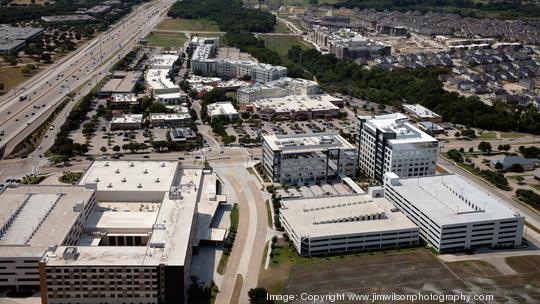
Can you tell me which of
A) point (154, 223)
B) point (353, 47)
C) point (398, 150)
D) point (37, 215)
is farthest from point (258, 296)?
point (353, 47)

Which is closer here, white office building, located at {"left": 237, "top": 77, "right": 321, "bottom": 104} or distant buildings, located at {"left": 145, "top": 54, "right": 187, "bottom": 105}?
distant buildings, located at {"left": 145, "top": 54, "right": 187, "bottom": 105}

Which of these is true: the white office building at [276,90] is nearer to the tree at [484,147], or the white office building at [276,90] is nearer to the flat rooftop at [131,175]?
the tree at [484,147]

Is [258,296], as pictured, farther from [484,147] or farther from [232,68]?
[232,68]

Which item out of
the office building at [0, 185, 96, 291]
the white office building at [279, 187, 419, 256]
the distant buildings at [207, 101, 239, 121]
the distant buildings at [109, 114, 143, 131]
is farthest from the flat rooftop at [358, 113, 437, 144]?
the distant buildings at [109, 114, 143, 131]

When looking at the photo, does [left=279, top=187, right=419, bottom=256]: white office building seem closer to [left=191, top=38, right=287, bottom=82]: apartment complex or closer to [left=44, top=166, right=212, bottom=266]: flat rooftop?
[left=44, top=166, right=212, bottom=266]: flat rooftop

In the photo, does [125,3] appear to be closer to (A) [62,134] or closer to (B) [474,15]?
(B) [474,15]

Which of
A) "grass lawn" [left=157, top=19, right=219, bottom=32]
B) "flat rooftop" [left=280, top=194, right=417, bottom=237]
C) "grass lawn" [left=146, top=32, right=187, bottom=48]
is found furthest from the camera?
"grass lawn" [left=157, top=19, right=219, bottom=32]
